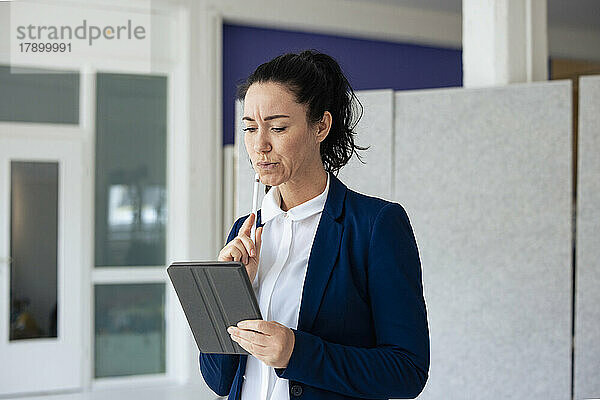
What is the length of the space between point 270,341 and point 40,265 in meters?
5.04

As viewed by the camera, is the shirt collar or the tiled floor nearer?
the shirt collar

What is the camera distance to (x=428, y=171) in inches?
131

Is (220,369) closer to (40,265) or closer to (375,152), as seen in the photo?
(375,152)

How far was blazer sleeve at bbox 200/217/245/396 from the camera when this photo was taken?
1310 millimetres

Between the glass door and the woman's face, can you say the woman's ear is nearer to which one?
the woman's face

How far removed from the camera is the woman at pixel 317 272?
114 centimetres

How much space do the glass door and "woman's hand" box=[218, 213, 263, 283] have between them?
481cm

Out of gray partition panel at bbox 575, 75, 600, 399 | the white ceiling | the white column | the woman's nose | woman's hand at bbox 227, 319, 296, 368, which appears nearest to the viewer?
woman's hand at bbox 227, 319, 296, 368

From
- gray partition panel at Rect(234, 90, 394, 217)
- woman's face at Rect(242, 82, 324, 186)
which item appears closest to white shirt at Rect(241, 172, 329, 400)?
woman's face at Rect(242, 82, 324, 186)

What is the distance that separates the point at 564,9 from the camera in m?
7.16

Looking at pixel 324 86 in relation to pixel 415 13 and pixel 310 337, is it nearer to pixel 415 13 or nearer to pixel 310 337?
pixel 310 337

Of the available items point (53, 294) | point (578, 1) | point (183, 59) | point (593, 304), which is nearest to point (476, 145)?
point (593, 304)

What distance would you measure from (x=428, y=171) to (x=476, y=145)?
24 cm

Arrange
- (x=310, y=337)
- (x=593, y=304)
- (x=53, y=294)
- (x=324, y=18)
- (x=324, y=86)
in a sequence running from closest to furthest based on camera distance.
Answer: (x=310, y=337) < (x=324, y=86) < (x=593, y=304) < (x=53, y=294) < (x=324, y=18)
